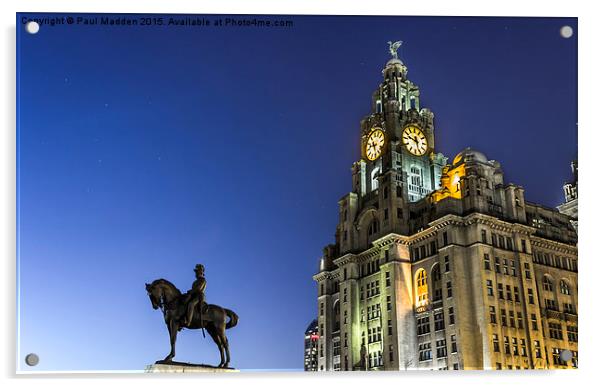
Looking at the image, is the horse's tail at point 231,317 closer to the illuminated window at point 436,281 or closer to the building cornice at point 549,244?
the building cornice at point 549,244

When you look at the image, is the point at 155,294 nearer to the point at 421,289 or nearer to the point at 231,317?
the point at 231,317

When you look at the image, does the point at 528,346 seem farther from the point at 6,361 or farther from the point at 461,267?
the point at 6,361

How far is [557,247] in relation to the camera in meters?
25.3

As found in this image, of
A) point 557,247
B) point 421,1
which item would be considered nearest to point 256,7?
point 421,1

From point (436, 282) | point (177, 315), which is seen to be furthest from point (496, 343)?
point (177, 315)

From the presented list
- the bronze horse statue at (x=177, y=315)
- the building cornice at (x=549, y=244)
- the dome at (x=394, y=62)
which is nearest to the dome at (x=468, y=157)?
the building cornice at (x=549, y=244)

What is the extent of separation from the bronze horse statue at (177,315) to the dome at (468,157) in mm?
11540

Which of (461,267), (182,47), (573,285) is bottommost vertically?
(573,285)

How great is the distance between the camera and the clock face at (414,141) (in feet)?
109

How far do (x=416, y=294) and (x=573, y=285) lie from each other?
639 inches

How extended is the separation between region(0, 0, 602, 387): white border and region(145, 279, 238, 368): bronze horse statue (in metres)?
1.03

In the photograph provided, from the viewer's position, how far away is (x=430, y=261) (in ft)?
94.6

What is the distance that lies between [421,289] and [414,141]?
23.5 ft

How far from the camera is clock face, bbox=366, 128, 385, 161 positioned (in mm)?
32594
